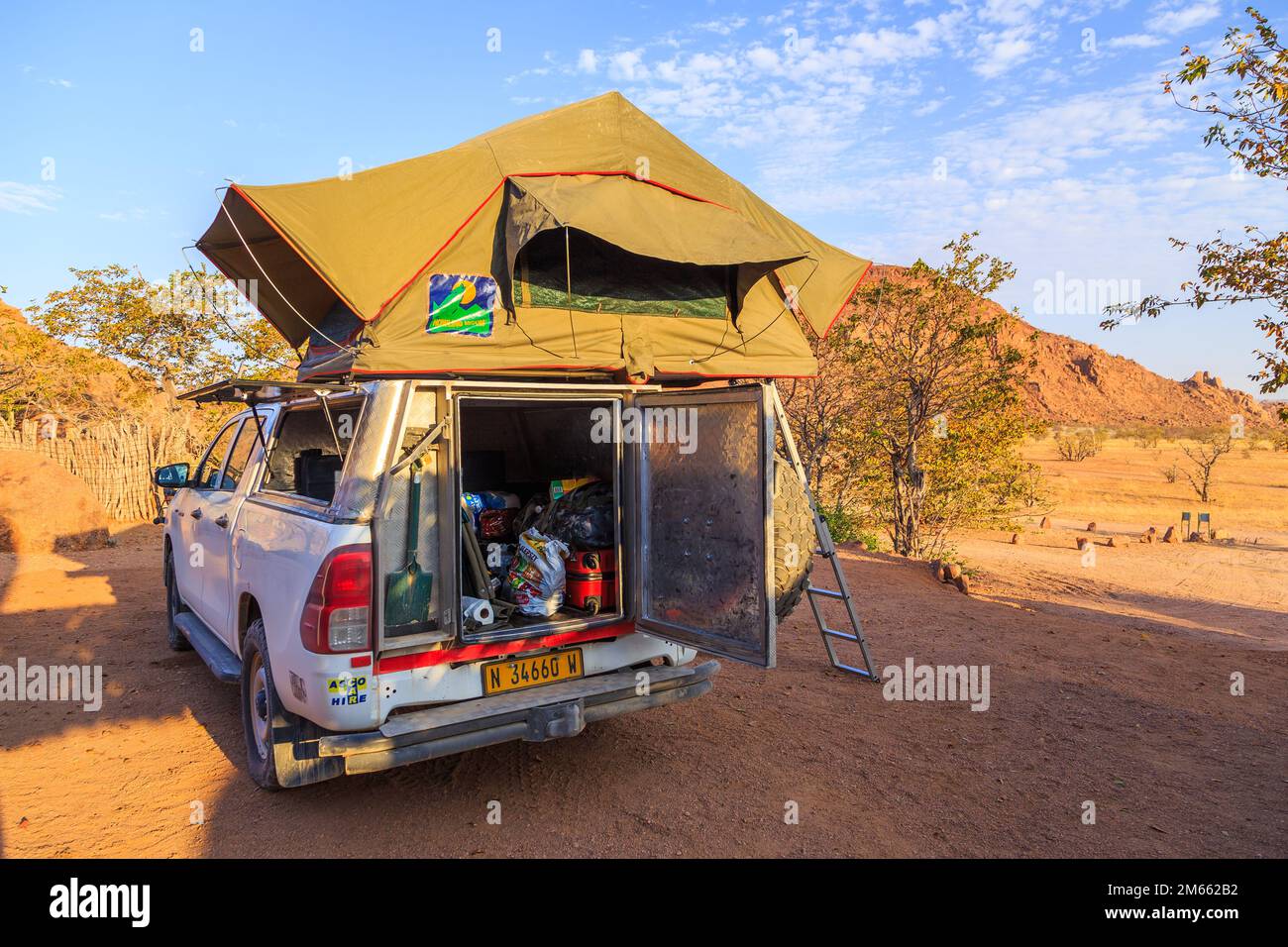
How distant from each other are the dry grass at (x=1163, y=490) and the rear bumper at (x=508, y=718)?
13.5 metres

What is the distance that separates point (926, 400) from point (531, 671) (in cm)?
956

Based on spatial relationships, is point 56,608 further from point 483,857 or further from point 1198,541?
point 1198,541

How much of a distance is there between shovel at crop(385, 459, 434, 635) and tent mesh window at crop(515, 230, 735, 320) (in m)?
1.34

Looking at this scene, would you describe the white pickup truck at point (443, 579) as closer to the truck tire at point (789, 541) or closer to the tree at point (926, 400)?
the truck tire at point (789, 541)

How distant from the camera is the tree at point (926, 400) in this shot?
460 inches

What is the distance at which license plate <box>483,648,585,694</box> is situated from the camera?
148 inches

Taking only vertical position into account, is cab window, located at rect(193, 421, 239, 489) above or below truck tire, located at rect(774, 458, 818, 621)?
above

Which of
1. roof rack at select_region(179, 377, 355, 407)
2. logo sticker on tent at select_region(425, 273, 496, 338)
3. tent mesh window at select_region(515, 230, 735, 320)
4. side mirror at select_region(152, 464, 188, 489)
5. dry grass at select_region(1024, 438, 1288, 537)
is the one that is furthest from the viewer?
dry grass at select_region(1024, 438, 1288, 537)

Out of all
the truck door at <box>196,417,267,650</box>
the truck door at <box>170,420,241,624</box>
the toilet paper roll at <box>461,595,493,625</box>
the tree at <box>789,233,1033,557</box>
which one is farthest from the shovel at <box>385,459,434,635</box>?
the tree at <box>789,233,1033,557</box>

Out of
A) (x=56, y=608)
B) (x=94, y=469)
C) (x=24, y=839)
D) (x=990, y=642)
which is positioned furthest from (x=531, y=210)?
(x=94, y=469)

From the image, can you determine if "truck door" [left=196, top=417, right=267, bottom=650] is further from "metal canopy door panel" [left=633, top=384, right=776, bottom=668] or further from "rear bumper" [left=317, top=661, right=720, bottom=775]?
"metal canopy door panel" [left=633, top=384, right=776, bottom=668]

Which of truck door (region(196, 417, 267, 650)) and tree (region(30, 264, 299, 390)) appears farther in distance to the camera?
tree (region(30, 264, 299, 390))

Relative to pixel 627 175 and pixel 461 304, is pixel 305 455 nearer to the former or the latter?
pixel 461 304

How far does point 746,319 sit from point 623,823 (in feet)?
10.0
